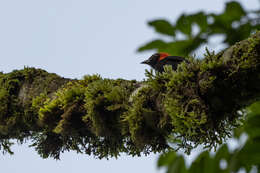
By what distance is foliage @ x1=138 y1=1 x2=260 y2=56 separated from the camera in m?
1.27

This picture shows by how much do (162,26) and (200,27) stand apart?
0.58 ft

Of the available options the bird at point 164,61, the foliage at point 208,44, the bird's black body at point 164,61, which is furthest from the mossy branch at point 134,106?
the bird's black body at point 164,61

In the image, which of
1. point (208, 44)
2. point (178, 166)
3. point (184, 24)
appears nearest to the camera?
point (178, 166)

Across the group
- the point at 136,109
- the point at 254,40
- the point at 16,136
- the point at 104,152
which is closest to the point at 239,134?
the point at 254,40

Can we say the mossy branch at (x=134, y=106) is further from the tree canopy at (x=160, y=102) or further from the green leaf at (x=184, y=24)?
the green leaf at (x=184, y=24)

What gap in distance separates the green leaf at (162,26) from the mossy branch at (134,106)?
699 mm

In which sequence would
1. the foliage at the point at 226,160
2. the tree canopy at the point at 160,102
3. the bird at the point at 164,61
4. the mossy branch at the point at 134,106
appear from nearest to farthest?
the foliage at the point at 226,160
the tree canopy at the point at 160,102
the mossy branch at the point at 134,106
the bird at the point at 164,61

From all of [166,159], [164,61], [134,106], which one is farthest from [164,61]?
[166,159]

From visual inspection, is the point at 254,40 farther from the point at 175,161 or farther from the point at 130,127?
the point at 175,161

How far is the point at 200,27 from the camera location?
4.35ft

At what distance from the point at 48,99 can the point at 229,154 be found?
199 cm

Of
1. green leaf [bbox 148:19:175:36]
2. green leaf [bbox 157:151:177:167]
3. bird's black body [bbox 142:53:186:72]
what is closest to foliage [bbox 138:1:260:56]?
green leaf [bbox 148:19:175:36]

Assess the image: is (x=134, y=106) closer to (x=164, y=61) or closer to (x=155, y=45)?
(x=155, y=45)

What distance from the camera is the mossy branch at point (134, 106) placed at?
189 cm
